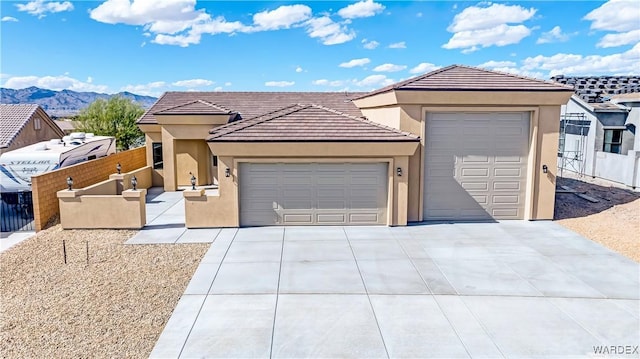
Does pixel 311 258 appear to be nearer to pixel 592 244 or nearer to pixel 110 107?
pixel 592 244

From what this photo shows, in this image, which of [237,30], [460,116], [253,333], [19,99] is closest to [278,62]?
[237,30]

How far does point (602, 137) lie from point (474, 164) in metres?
12.0

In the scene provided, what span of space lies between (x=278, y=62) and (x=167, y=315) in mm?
41888

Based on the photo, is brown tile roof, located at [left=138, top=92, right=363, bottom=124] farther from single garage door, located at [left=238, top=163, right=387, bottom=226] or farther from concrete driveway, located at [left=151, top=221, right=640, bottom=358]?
concrete driveway, located at [left=151, top=221, right=640, bottom=358]

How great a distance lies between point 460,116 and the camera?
13.6 metres

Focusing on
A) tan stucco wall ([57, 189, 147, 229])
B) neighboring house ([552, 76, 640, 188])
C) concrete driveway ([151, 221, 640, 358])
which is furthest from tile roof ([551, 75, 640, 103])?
tan stucco wall ([57, 189, 147, 229])

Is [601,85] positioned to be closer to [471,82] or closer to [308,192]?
[471,82]

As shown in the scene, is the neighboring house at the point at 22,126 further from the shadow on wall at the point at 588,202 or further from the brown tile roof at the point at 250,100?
the shadow on wall at the point at 588,202

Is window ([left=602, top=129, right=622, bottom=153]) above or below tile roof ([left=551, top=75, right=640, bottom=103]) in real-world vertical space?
below

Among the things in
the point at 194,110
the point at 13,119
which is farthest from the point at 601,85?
the point at 13,119

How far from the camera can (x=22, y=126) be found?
2623 centimetres

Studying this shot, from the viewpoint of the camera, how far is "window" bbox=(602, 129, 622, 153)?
2153 centimetres

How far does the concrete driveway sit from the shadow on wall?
324cm

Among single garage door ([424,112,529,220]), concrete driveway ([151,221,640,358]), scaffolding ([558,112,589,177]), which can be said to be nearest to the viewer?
concrete driveway ([151,221,640,358])
